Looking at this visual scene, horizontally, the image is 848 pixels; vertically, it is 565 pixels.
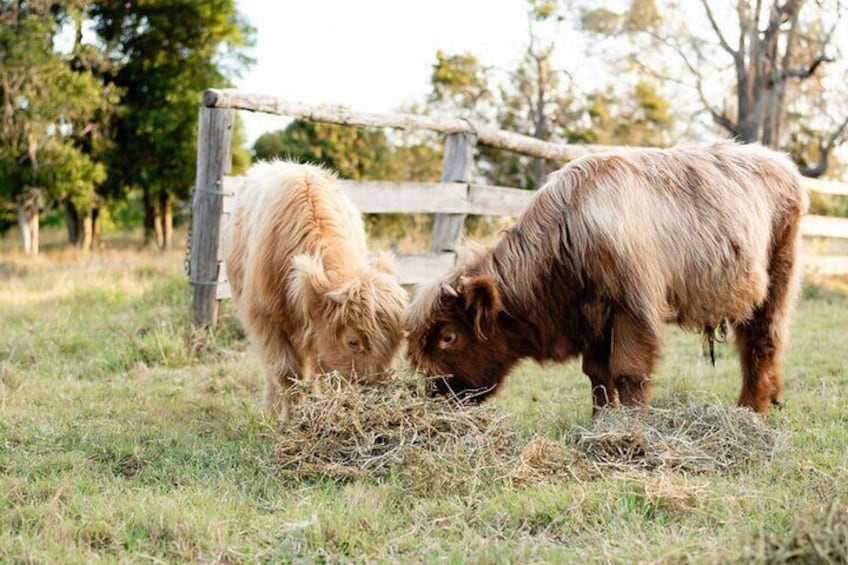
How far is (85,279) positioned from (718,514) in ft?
32.2

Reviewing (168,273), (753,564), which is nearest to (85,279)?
(168,273)

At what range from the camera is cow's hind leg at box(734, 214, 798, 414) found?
228 inches

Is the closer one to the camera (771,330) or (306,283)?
(306,283)

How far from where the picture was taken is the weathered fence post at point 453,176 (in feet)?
30.6

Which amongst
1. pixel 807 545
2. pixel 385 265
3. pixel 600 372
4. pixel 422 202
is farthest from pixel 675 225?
pixel 422 202

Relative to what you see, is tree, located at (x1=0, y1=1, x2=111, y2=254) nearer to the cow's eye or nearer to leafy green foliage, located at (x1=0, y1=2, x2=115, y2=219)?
leafy green foliage, located at (x1=0, y1=2, x2=115, y2=219)

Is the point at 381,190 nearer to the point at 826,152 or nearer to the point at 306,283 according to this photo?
the point at 306,283

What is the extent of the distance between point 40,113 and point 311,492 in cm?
1721

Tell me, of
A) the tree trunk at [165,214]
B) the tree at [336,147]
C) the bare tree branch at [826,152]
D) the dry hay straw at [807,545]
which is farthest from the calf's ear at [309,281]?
the tree trunk at [165,214]

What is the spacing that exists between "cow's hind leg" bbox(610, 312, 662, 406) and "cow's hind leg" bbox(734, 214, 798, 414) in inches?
43.1

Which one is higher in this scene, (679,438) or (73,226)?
(679,438)

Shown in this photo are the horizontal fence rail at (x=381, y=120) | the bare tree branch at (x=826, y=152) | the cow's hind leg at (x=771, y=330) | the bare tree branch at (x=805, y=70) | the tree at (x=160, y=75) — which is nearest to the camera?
the cow's hind leg at (x=771, y=330)

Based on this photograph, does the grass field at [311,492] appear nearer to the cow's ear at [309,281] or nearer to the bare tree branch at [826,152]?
the cow's ear at [309,281]

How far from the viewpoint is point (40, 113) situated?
741 inches
